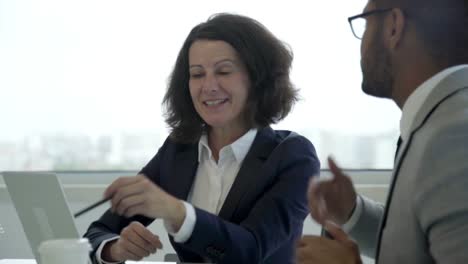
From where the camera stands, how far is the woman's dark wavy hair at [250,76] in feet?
7.13

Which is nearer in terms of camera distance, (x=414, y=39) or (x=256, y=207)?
(x=414, y=39)

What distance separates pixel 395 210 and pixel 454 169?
161mm

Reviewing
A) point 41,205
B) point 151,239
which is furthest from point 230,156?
point 41,205

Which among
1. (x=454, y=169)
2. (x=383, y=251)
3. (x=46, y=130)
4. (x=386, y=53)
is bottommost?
(x=46, y=130)

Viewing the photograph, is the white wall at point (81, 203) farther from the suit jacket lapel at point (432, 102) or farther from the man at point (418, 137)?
the suit jacket lapel at point (432, 102)

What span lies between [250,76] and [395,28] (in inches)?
36.3

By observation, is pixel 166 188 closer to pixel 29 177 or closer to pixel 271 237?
pixel 271 237

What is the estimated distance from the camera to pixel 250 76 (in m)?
2.20

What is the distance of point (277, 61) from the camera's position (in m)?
2.24

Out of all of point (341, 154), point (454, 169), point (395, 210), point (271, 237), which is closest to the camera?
point (454, 169)

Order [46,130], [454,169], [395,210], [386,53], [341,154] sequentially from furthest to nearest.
Result: [46,130]
[341,154]
[386,53]
[395,210]
[454,169]

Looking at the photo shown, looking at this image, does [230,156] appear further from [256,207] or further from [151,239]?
[151,239]

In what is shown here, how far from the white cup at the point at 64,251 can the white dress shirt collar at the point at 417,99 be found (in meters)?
0.62

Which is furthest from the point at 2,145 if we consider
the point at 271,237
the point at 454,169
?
the point at 454,169
